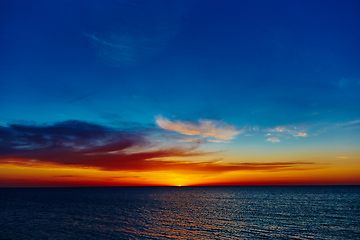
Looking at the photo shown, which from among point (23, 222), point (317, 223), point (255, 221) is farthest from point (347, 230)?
point (23, 222)

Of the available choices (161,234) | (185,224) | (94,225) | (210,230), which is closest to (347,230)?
(210,230)

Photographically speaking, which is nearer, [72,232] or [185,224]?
[72,232]

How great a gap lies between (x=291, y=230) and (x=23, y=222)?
5731cm

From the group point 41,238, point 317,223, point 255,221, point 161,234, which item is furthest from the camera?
point 255,221

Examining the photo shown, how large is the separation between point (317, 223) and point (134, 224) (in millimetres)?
39312

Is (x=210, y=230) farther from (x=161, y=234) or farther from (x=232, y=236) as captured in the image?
(x=161, y=234)

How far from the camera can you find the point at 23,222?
2082 inches

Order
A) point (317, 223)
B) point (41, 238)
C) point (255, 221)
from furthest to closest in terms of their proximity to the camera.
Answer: point (255, 221)
point (317, 223)
point (41, 238)

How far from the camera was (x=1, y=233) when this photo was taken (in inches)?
1662

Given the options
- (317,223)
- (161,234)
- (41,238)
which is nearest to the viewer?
(41,238)

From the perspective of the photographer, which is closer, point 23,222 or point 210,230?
point 210,230

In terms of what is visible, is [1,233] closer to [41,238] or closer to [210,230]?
[41,238]

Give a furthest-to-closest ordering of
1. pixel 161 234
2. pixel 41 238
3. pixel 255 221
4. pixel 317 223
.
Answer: pixel 255 221 → pixel 317 223 → pixel 161 234 → pixel 41 238

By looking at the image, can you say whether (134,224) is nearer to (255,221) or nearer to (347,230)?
(255,221)
